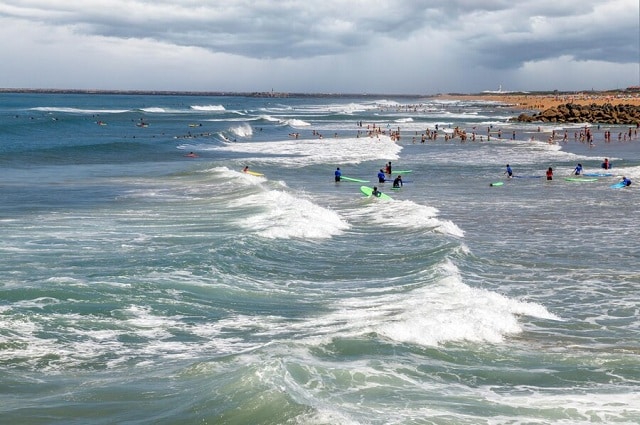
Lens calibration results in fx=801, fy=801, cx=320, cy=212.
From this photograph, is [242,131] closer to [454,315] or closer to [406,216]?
[406,216]

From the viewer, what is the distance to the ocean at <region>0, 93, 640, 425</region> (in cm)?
1162

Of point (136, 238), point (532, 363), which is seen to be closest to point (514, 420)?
point (532, 363)

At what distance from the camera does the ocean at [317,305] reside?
38.1 ft

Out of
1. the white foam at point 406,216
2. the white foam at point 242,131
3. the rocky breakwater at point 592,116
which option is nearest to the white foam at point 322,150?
the white foam at point 242,131

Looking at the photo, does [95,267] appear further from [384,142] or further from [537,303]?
[384,142]

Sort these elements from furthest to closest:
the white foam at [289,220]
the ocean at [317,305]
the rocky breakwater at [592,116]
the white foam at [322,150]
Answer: the rocky breakwater at [592,116] → the white foam at [322,150] → the white foam at [289,220] → the ocean at [317,305]

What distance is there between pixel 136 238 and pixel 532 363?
14.3 metres

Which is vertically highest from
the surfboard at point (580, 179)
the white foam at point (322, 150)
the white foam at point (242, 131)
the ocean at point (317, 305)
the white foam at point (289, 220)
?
the white foam at point (242, 131)

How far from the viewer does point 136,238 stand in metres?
24.5

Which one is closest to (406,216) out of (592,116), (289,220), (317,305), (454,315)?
(289,220)

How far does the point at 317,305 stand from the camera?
17.3 meters

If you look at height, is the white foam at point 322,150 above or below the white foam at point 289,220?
above

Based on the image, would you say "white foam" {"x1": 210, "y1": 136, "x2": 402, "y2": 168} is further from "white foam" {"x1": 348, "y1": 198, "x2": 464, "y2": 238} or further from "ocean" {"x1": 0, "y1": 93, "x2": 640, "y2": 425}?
"white foam" {"x1": 348, "y1": 198, "x2": 464, "y2": 238}

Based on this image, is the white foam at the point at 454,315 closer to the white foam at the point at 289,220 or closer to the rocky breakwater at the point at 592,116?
Answer: the white foam at the point at 289,220
